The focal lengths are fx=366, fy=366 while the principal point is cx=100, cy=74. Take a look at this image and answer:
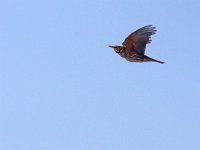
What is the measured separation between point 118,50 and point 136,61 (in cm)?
125

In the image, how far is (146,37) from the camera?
1669 centimetres

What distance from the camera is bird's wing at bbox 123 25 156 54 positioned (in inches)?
Answer: 655

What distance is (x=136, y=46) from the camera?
1728cm

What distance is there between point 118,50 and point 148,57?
1552 millimetres

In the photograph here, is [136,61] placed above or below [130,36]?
below

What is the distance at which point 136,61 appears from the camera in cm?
1642

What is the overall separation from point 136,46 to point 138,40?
0.33 m

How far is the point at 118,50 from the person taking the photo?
56.6ft

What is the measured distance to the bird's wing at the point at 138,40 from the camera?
16.6m

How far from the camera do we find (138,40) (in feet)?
56.1

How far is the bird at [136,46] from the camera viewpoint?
16.6 m

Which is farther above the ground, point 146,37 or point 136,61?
point 146,37

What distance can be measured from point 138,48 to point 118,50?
0.96m

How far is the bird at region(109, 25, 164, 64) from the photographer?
16562 mm
